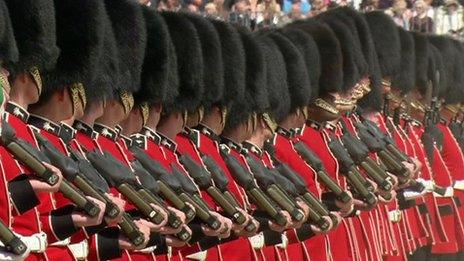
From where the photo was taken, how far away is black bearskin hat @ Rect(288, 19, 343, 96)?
11711 millimetres

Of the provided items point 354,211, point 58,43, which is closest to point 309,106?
point 354,211

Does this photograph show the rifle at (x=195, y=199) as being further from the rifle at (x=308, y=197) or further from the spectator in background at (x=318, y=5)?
the spectator in background at (x=318, y=5)

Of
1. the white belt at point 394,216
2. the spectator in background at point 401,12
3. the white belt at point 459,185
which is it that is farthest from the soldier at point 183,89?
the spectator in background at point 401,12

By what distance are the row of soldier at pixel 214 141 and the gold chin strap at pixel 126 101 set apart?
20 mm

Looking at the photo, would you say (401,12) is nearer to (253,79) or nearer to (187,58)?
(253,79)

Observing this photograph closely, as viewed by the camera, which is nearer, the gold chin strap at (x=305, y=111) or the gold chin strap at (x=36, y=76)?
the gold chin strap at (x=36, y=76)

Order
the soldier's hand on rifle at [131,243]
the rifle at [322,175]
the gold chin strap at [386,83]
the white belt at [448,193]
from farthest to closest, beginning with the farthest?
the white belt at [448,193] < the gold chin strap at [386,83] < the rifle at [322,175] < the soldier's hand on rifle at [131,243]

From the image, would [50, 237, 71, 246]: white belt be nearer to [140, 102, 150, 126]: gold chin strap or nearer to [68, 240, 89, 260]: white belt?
[68, 240, 89, 260]: white belt

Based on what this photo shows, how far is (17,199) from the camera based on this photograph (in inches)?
247

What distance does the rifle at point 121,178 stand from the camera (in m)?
7.15

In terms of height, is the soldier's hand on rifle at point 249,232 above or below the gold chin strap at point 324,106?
below

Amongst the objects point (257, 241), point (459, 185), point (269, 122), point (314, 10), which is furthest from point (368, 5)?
point (257, 241)

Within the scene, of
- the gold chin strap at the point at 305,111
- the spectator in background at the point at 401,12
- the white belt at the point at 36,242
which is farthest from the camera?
the spectator in background at the point at 401,12

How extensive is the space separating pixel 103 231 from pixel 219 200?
1453 mm
